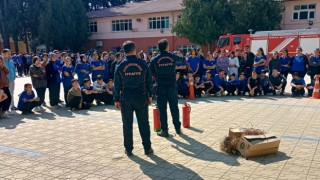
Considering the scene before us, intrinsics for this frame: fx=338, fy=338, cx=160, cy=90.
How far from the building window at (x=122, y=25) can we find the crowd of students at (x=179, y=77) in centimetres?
2547

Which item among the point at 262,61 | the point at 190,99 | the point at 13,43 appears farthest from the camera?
the point at 13,43

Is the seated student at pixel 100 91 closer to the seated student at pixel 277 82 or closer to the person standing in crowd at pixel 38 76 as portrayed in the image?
the person standing in crowd at pixel 38 76

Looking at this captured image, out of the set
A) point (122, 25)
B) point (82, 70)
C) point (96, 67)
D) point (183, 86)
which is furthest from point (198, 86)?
point (122, 25)

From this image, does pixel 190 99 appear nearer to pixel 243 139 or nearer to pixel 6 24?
pixel 243 139

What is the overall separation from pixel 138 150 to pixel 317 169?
3.02 m

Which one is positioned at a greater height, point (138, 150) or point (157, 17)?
point (157, 17)

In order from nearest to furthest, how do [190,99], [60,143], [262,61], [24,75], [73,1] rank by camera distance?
[60,143], [190,99], [262,61], [24,75], [73,1]

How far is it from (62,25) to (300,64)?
103ft

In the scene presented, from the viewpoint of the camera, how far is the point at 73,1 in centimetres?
4028

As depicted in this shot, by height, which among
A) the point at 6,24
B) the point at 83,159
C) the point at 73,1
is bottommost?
the point at 83,159

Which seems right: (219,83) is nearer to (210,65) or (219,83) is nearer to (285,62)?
(210,65)

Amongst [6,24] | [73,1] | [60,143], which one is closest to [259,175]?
[60,143]

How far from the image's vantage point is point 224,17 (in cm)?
2983

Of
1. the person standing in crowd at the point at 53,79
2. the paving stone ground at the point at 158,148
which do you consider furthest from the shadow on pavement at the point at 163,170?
the person standing in crowd at the point at 53,79
